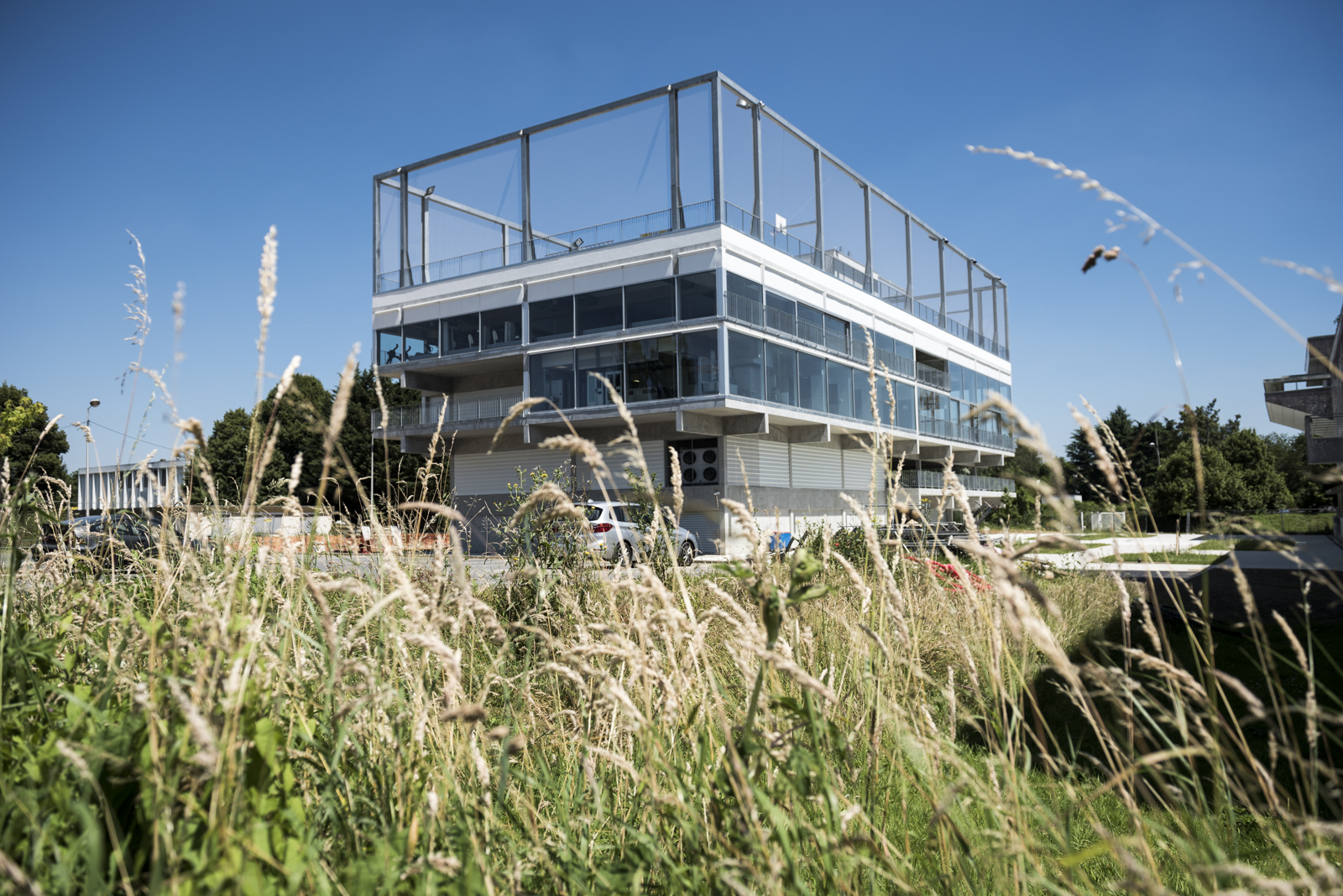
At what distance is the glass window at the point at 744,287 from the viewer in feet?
71.5

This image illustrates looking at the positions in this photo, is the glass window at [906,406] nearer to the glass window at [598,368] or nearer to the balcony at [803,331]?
the balcony at [803,331]

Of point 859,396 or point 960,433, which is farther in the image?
point 960,433

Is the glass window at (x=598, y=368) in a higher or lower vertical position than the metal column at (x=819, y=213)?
lower

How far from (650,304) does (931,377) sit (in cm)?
1488

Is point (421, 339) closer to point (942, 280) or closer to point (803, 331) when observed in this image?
point (803, 331)

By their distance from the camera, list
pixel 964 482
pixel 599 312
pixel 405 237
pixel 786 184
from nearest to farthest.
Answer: pixel 599 312 < pixel 786 184 < pixel 405 237 < pixel 964 482

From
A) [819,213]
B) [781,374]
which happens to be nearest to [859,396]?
[781,374]

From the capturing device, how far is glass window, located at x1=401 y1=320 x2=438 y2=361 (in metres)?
26.6

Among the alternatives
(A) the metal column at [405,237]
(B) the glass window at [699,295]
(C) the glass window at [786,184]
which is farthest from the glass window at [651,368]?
(A) the metal column at [405,237]

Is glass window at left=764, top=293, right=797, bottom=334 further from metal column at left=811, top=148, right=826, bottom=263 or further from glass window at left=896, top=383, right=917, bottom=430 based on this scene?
glass window at left=896, top=383, right=917, bottom=430

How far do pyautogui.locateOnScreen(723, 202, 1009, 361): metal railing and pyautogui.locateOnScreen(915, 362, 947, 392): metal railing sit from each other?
2398 mm

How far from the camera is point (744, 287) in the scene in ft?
73.2

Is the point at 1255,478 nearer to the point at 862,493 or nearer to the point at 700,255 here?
the point at 862,493

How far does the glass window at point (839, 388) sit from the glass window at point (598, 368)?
6987mm
